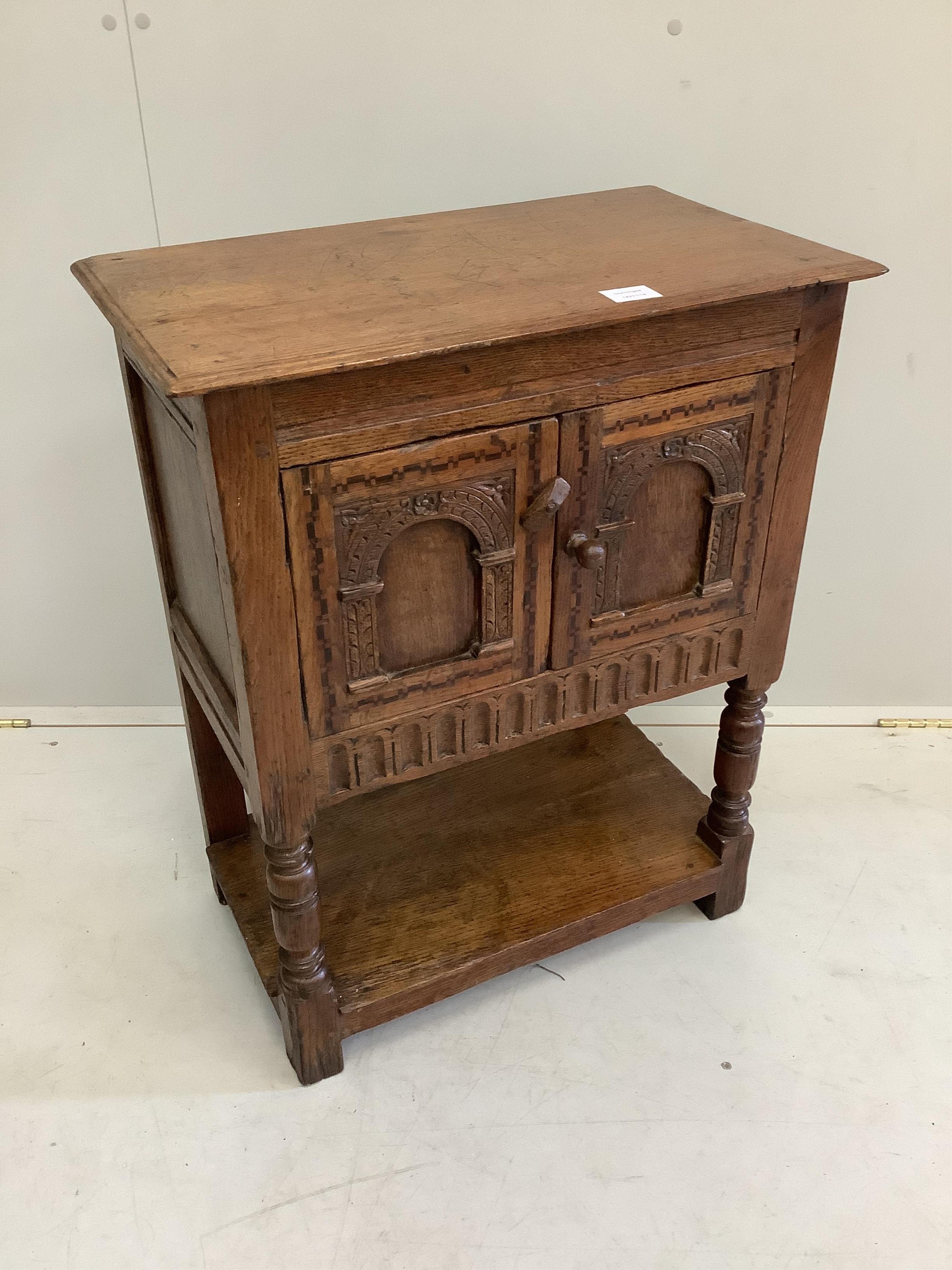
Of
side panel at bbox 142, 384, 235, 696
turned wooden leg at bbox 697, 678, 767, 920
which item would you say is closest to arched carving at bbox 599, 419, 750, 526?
turned wooden leg at bbox 697, 678, 767, 920

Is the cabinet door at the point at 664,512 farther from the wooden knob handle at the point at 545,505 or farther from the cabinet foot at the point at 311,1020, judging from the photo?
the cabinet foot at the point at 311,1020

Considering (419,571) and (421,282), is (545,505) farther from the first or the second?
(421,282)

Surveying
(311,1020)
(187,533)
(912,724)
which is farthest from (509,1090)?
(912,724)

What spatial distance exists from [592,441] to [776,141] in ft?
3.08

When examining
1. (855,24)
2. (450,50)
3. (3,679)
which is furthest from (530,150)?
(3,679)

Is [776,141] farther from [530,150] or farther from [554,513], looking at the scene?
[554,513]

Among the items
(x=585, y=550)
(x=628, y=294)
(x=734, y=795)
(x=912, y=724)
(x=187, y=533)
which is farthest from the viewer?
(x=912, y=724)

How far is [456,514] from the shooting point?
1399 millimetres

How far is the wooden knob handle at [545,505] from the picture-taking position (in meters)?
1.42

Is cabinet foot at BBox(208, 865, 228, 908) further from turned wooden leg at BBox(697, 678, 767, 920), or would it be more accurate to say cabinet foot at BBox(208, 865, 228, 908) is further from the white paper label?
the white paper label

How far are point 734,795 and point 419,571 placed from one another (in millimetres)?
804

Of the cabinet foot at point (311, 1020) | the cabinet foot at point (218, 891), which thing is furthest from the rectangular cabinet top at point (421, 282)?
the cabinet foot at point (218, 891)

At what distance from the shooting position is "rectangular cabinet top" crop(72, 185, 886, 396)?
1.24 m

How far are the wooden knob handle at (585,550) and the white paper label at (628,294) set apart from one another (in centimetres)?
30
